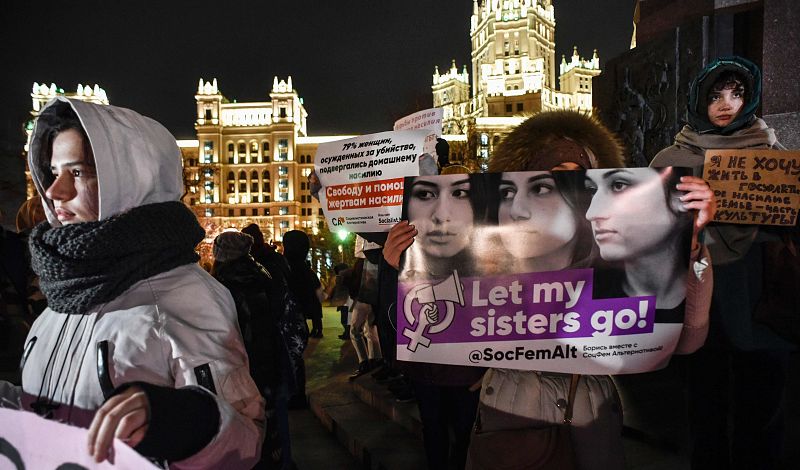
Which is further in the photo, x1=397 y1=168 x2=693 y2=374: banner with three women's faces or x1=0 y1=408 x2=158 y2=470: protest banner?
x1=397 y1=168 x2=693 y2=374: banner with three women's faces

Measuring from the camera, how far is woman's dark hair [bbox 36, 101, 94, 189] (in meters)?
1.45

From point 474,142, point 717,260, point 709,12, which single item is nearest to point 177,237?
point 717,260

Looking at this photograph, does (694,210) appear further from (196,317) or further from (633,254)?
(196,317)

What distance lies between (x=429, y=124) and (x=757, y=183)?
2.24m

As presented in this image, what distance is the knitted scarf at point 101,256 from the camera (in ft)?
4.42

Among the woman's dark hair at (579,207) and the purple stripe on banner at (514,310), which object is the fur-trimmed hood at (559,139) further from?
the purple stripe on banner at (514,310)

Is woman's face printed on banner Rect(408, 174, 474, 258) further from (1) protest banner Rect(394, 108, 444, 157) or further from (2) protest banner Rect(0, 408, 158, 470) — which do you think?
(1) protest banner Rect(394, 108, 444, 157)

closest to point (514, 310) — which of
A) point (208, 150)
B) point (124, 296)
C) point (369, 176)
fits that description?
point (124, 296)

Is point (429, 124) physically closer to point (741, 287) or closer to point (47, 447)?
point (741, 287)

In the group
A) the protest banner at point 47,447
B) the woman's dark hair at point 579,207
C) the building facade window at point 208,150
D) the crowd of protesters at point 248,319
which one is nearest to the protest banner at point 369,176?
the crowd of protesters at point 248,319

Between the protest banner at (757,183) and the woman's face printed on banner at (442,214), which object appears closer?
the woman's face printed on banner at (442,214)

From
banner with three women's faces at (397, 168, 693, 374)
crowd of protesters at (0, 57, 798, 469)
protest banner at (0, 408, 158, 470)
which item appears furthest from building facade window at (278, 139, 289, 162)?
protest banner at (0, 408, 158, 470)

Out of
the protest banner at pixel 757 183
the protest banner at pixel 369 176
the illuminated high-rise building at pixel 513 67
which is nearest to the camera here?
the protest banner at pixel 757 183

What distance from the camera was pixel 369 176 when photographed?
3492 mm
